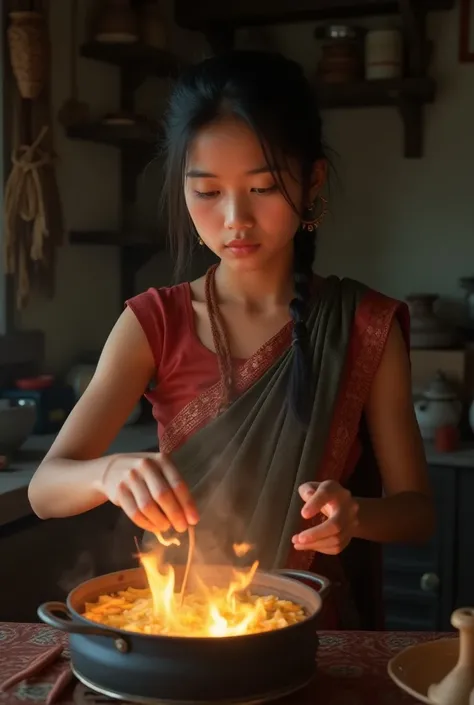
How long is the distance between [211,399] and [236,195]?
320 mm

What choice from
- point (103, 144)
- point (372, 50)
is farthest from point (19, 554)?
point (372, 50)

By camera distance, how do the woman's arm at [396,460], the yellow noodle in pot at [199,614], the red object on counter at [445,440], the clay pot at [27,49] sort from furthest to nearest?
the red object on counter at [445,440] < the clay pot at [27,49] < the woman's arm at [396,460] < the yellow noodle in pot at [199,614]

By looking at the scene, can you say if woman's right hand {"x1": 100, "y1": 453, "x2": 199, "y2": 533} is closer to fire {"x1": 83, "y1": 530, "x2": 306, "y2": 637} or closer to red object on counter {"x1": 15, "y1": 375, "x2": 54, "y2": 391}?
fire {"x1": 83, "y1": 530, "x2": 306, "y2": 637}

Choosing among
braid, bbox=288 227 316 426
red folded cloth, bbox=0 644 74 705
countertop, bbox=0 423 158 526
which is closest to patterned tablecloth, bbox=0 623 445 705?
red folded cloth, bbox=0 644 74 705

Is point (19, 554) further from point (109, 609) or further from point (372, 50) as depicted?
point (372, 50)

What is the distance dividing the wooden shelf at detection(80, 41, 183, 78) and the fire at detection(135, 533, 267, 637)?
79.0 inches

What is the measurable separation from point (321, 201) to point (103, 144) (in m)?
1.65

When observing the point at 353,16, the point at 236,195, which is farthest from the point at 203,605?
the point at 353,16

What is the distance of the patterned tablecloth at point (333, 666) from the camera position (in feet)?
2.98

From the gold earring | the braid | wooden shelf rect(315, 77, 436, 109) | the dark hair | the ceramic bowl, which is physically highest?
wooden shelf rect(315, 77, 436, 109)

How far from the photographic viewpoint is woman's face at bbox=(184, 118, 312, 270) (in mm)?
1229

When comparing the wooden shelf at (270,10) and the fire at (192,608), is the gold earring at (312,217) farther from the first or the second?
the wooden shelf at (270,10)

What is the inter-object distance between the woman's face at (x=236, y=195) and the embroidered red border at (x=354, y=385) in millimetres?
211

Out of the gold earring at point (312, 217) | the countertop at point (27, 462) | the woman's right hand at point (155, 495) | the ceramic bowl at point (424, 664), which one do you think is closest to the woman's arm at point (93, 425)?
the woman's right hand at point (155, 495)
